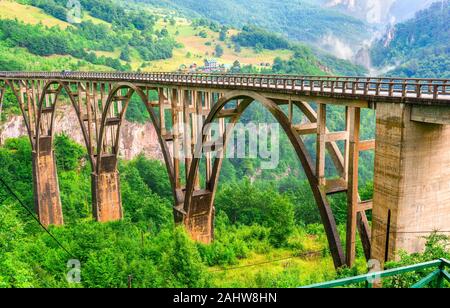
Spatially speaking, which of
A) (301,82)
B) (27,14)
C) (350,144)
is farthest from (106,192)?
(27,14)

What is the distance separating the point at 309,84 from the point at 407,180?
7419mm

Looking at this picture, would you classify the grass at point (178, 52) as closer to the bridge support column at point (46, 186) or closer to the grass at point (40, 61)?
the grass at point (40, 61)

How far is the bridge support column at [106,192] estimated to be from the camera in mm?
45281

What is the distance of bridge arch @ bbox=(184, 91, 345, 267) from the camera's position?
22.2 metres

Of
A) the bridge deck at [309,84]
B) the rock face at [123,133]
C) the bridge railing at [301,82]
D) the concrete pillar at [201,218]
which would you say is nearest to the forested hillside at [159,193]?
the concrete pillar at [201,218]

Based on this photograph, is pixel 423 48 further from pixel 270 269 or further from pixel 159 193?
pixel 270 269

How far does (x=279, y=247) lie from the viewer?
38.0 m

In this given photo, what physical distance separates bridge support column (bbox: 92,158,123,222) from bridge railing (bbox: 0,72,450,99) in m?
8.79

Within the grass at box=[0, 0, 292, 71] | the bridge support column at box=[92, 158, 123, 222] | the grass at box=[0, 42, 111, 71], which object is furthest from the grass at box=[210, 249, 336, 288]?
the grass at box=[0, 0, 292, 71]

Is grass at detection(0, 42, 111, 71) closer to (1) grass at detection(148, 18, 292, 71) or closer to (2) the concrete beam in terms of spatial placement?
(1) grass at detection(148, 18, 292, 71)

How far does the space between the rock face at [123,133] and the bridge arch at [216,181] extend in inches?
1843
